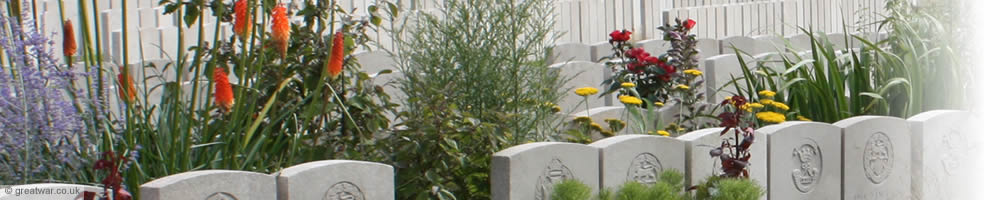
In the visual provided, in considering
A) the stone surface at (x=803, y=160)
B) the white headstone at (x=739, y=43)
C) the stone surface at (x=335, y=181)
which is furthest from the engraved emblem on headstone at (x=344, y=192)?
the white headstone at (x=739, y=43)

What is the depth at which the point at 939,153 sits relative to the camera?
3.65 meters

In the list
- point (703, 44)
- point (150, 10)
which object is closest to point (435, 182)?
point (150, 10)

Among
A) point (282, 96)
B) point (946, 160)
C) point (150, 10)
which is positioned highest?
point (150, 10)

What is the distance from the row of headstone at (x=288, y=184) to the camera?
2193 mm

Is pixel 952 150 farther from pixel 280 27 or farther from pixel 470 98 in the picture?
pixel 280 27

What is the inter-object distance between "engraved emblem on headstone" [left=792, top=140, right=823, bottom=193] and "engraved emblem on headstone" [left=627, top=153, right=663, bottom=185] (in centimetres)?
52

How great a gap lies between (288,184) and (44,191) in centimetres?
49

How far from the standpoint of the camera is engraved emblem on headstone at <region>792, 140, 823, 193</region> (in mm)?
3295

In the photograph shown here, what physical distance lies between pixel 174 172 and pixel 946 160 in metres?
2.47

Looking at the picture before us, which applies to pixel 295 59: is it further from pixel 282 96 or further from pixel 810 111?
pixel 810 111

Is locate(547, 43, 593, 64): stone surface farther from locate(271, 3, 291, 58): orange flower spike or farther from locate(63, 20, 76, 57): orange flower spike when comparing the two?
locate(63, 20, 76, 57): orange flower spike

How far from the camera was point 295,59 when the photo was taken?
10.9 feet

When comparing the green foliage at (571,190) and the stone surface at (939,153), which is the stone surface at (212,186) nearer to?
the green foliage at (571,190)

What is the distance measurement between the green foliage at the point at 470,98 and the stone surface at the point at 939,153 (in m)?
1.20
